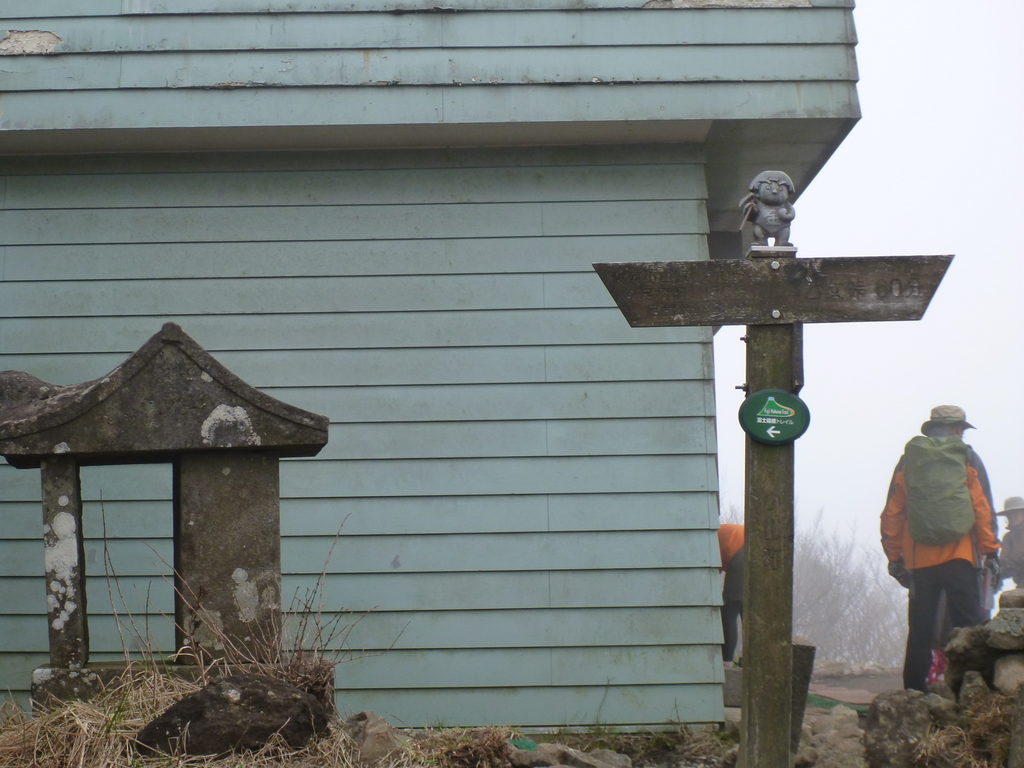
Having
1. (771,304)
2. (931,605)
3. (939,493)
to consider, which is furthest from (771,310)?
(931,605)

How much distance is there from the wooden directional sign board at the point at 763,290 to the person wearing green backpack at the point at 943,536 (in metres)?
2.94

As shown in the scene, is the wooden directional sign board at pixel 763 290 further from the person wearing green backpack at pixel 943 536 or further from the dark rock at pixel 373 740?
the person wearing green backpack at pixel 943 536

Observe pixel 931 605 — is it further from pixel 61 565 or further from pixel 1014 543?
pixel 61 565

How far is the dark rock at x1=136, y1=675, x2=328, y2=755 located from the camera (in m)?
2.88

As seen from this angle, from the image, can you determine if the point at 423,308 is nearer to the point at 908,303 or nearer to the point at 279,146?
the point at 279,146

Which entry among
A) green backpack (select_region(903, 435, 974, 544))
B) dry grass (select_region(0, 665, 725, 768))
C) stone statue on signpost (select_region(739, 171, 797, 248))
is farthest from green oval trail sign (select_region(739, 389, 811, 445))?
green backpack (select_region(903, 435, 974, 544))

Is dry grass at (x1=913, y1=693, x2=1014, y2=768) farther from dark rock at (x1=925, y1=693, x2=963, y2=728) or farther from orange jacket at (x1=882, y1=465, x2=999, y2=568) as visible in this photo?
orange jacket at (x1=882, y1=465, x2=999, y2=568)

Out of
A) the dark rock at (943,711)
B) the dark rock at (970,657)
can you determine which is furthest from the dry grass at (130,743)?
the dark rock at (970,657)

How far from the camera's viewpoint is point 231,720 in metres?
2.90

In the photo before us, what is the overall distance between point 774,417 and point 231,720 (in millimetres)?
2033

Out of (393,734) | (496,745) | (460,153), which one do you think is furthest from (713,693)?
(460,153)

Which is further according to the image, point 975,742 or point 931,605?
point 931,605

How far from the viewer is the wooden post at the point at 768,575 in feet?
11.2

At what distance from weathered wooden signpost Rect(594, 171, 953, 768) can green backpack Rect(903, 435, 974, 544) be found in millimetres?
2886
